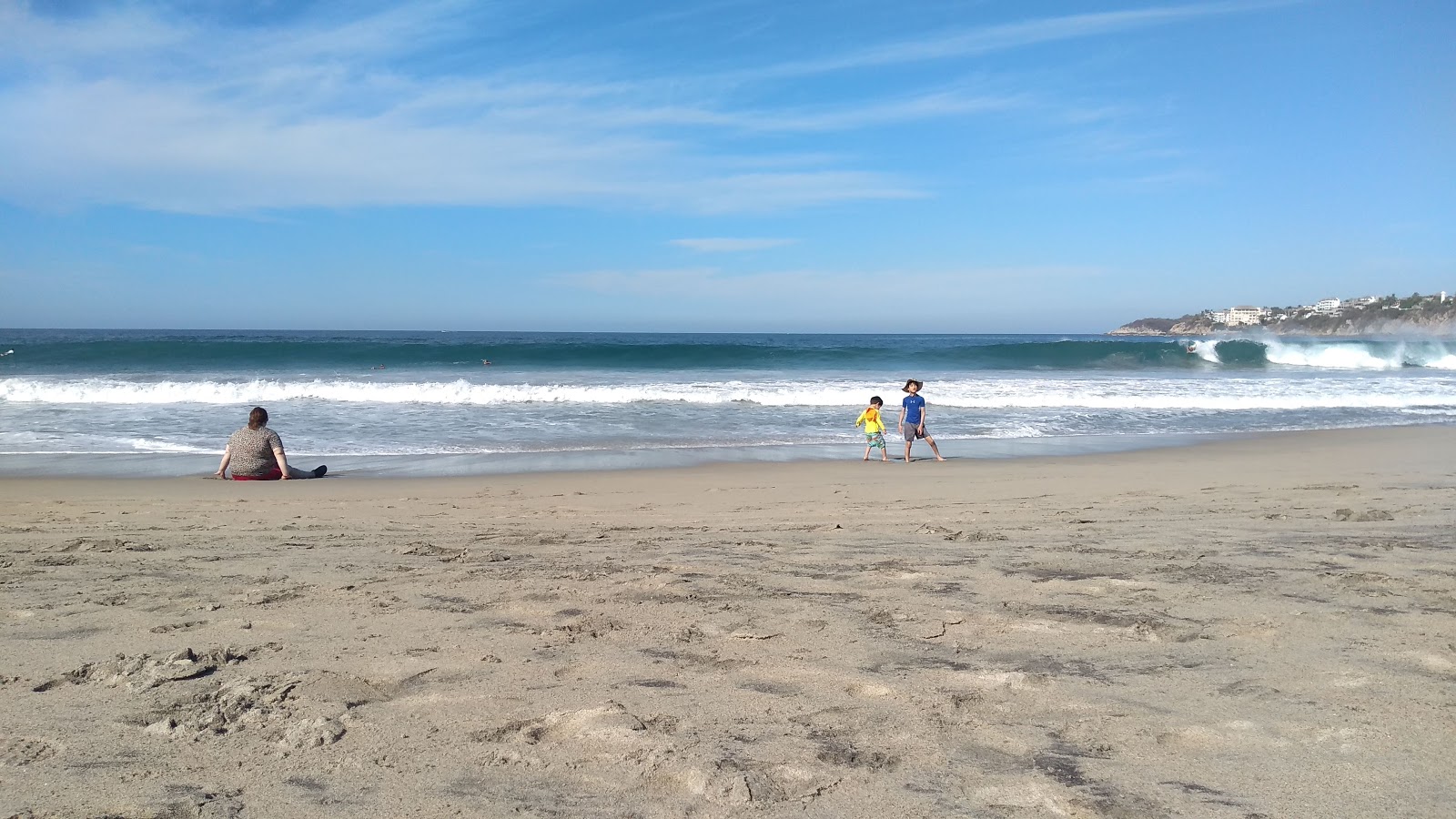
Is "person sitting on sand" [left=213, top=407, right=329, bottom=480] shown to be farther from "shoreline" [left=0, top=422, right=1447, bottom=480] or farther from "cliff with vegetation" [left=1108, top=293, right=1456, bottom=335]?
"cliff with vegetation" [left=1108, top=293, right=1456, bottom=335]

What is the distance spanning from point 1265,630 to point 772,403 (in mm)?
16697

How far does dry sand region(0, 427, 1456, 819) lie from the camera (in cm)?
248

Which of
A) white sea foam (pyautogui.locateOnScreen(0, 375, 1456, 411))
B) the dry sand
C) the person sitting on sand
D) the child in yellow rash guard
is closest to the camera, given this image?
the dry sand

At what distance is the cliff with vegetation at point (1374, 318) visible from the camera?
231ft

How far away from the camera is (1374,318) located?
75.1 metres

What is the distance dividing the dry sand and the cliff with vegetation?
79.4 meters

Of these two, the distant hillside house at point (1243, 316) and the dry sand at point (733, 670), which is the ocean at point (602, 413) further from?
the distant hillside house at point (1243, 316)

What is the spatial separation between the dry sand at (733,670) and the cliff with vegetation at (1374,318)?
7943cm

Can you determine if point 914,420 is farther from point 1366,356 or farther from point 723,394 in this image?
point 1366,356

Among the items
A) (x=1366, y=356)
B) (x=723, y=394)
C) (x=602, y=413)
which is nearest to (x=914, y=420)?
(x=602, y=413)

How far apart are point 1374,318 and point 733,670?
3537 inches

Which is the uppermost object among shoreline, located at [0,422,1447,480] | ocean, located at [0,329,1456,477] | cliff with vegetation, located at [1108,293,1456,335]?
cliff with vegetation, located at [1108,293,1456,335]

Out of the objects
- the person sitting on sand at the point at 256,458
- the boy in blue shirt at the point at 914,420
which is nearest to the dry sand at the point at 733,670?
the person sitting on sand at the point at 256,458

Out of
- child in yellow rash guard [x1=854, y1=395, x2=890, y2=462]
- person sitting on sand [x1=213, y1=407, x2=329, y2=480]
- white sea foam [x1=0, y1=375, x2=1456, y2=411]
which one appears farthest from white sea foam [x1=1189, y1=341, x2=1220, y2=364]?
person sitting on sand [x1=213, y1=407, x2=329, y2=480]
